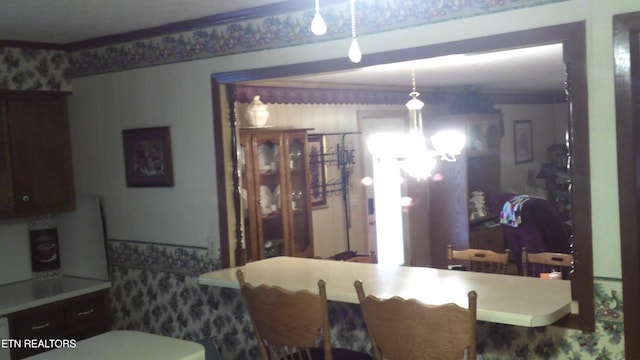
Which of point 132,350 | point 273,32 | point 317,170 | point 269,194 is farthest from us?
point 317,170

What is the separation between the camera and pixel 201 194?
11.3 ft

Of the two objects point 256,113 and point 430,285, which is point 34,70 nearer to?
point 256,113

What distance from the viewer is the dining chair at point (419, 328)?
6.54ft

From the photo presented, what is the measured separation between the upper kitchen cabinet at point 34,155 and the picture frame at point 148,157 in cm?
54

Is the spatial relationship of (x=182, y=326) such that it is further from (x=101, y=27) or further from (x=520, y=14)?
(x=520, y=14)

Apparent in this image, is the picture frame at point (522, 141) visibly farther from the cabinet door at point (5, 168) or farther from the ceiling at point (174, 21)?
the cabinet door at point (5, 168)

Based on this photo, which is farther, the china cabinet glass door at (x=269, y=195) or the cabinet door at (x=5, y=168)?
the china cabinet glass door at (x=269, y=195)

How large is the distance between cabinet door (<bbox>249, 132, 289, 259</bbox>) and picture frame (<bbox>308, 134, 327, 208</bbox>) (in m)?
0.60

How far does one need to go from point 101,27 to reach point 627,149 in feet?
8.87

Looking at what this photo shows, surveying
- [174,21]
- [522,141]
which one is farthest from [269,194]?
[522,141]

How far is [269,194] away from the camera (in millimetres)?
4281

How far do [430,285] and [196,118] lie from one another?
1.61 metres

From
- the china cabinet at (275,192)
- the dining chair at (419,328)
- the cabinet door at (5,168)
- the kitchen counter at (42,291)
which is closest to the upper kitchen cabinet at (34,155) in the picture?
the cabinet door at (5,168)

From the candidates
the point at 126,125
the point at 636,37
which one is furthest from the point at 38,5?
the point at 636,37
